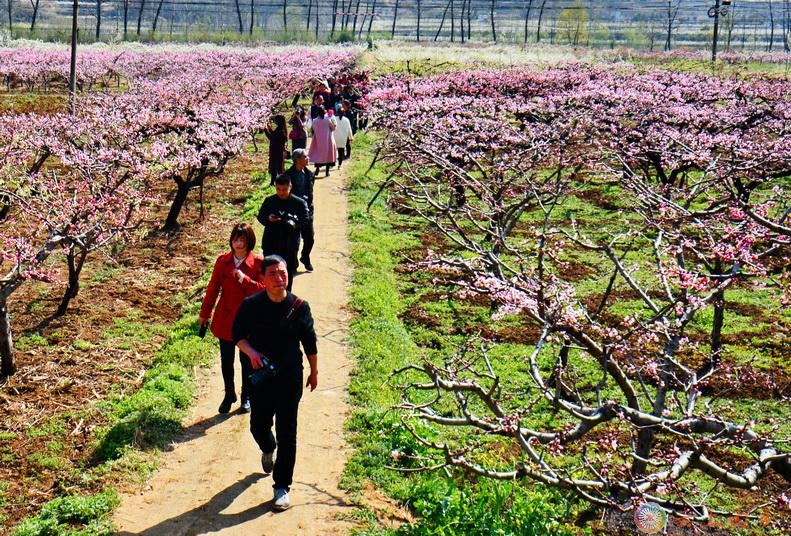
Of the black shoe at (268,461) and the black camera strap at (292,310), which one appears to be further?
the black shoe at (268,461)

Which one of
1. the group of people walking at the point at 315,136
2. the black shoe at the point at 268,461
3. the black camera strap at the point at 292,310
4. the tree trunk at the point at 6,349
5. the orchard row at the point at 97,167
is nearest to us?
A: the black camera strap at the point at 292,310

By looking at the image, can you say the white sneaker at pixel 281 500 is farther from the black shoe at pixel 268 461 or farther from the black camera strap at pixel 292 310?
the black camera strap at pixel 292 310

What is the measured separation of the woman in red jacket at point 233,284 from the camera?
23.7 ft

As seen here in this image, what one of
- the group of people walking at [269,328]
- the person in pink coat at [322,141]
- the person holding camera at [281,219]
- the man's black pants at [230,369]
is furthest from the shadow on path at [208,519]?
the person in pink coat at [322,141]

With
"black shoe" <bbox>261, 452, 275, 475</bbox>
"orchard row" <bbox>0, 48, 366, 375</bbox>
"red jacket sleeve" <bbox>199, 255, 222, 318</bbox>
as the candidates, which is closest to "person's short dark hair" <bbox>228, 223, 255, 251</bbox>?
"red jacket sleeve" <bbox>199, 255, 222, 318</bbox>

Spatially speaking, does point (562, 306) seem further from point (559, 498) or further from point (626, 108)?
point (626, 108)

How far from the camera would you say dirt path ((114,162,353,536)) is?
19.6 feet

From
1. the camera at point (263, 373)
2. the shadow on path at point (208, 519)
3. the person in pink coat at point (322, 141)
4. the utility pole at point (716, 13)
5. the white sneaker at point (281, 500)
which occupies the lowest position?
the shadow on path at point (208, 519)

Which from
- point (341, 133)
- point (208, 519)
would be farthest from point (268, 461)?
point (341, 133)

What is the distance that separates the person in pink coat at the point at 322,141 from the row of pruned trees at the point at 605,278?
1402 mm

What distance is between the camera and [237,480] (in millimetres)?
6582

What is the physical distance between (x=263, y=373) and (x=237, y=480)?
4.02 ft

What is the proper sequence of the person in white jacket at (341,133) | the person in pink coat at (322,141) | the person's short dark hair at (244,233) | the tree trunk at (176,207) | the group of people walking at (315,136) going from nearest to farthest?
the person's short dark hair at (244,233)
the tree trunk at (176,207)
the person in pink coat at (322,141)
the group of people walking at (315,136)
the person in white jacket at (341,133)

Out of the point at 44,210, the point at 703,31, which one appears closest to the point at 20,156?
the point at 44,210
